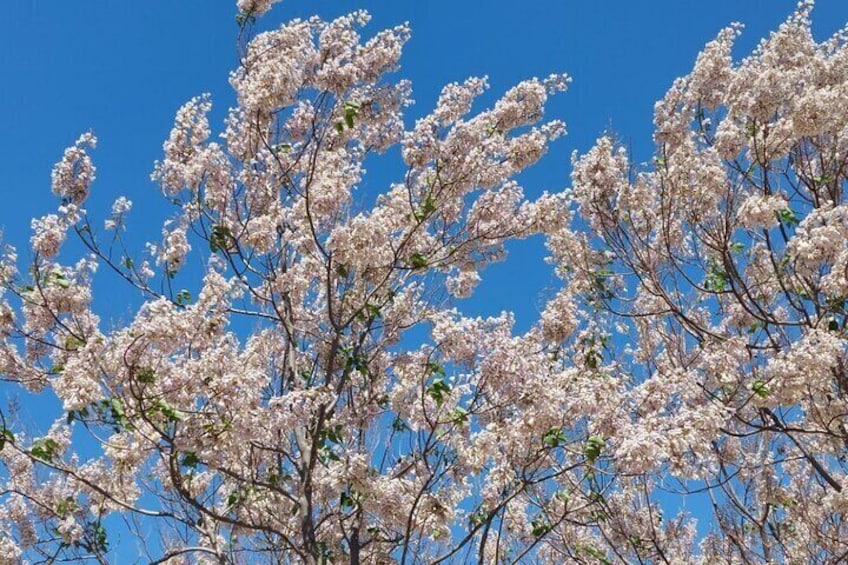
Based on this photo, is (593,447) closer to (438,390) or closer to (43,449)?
(438,390)

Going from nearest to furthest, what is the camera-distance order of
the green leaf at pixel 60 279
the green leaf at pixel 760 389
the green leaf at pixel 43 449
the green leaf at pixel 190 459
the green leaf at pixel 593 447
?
the green leaf at pixel 190 459
the green leaf at pixel 593 447
the green leaf at pixel 43 449
the green leaf at pixel 760 389
the green leaf at pixel 60 279

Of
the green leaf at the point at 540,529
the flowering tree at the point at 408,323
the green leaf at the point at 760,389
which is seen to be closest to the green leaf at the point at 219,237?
the flowering tree at the point at 408,323

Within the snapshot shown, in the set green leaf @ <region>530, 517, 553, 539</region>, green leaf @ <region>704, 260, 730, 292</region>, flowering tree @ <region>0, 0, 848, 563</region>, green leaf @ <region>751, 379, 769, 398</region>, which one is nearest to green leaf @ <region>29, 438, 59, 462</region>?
flowering tree @ <region>0, 0, 848, 563</region>

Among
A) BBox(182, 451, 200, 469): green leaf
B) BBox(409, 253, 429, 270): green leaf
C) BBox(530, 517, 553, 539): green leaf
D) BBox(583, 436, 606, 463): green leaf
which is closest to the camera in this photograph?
BBox(182, 451, 200, 469): green leaf

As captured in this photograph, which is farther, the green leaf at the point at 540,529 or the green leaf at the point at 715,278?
the green leaf at the point at 715,278

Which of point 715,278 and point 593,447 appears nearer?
point 593,447

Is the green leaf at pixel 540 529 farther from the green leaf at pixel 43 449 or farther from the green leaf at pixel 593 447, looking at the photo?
the green leaf at pixel 43 449

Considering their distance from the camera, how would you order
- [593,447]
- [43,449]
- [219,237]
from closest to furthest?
[593,447]
[43,449]
[219,237]

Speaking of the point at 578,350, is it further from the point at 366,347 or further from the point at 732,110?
the point at 732,110

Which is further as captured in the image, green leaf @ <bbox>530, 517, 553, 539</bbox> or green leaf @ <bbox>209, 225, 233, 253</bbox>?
green leaf @ <bbox>209, 225, 233, 253</bbox>

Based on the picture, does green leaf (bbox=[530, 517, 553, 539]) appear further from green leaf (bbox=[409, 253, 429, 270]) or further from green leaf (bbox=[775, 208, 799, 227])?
green leaf (bbox=[775, 208, 799, 227])

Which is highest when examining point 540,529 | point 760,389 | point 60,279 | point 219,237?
point 219,237

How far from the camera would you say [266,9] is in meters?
7.01

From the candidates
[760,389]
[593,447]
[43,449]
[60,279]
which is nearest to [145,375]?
[43,449]
